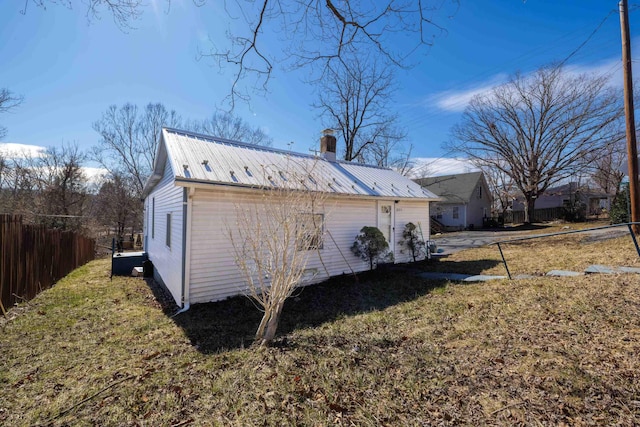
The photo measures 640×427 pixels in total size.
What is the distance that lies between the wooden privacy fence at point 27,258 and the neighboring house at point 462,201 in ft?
83.9

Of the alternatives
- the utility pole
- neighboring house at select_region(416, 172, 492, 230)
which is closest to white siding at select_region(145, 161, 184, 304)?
the utility pole

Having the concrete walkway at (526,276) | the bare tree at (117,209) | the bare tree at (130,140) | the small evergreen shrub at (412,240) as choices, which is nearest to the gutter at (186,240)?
the concrete walkway at (526,276)

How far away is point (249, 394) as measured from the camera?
8.96ft

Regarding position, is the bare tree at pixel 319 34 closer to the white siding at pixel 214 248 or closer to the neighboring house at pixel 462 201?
the white siding at pixel 214 248

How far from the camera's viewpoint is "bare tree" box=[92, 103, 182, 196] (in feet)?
80.5

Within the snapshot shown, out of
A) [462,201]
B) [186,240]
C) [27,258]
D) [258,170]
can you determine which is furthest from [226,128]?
[186,240]

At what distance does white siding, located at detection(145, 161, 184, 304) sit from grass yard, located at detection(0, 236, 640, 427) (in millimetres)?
872

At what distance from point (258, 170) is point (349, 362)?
5568 millimetres

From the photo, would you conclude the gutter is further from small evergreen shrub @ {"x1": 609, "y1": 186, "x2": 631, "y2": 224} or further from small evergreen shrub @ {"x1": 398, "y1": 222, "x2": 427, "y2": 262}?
small evergreen shrub @ {"x1": 609, "y1": 186, "x2": 631, "y2": 224}

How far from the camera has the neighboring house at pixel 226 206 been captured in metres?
6.23

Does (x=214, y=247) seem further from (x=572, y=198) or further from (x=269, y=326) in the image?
(x=572, y=198)

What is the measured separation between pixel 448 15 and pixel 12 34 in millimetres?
5634

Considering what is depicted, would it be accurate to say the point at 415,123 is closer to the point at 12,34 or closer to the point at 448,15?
the point at 448,15

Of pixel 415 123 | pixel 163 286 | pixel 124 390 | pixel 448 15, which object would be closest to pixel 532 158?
pixel 415 123
